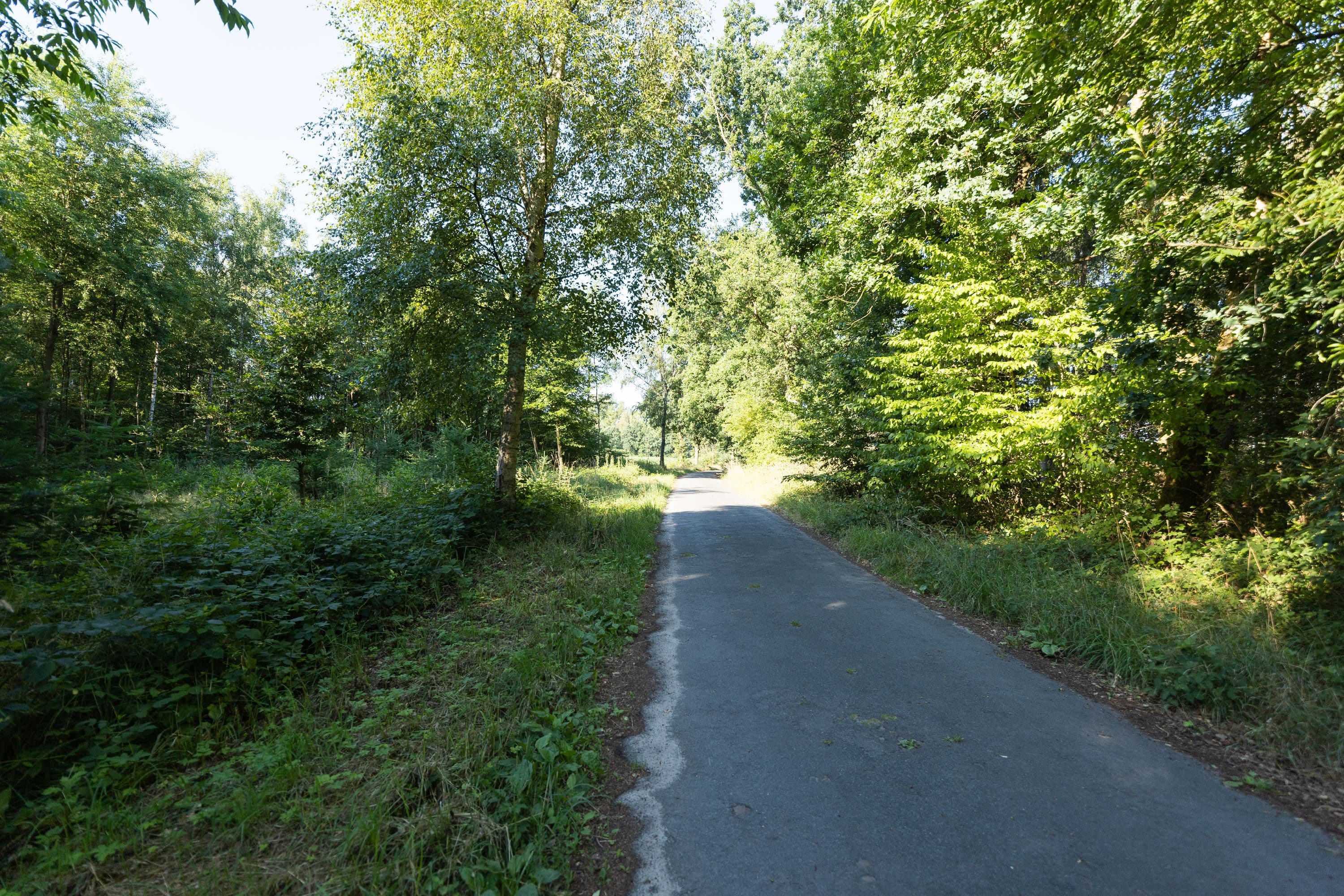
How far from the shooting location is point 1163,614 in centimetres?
489

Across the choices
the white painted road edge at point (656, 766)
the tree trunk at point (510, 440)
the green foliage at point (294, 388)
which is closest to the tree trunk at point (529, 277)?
the tree trunk at point (510, 440)

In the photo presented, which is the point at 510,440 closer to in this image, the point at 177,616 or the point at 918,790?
the point at 177,616

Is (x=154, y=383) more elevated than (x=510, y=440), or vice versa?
(x=154, y=383)

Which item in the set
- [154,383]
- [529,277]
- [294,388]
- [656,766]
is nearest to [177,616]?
[656,766]

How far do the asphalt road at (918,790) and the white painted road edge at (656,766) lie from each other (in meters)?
0.01

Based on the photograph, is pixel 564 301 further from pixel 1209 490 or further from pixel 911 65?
pixel 1209 490

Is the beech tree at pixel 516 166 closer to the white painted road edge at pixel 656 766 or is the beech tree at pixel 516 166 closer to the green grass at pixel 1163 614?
the white painted road edge at pixel 656 766

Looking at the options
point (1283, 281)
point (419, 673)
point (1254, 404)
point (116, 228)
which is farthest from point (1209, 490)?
point (116, 228)

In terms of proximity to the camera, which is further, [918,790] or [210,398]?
[210,398]

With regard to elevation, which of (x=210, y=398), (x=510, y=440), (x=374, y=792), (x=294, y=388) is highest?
(x=210, y=398)

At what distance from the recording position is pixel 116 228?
52.6ft

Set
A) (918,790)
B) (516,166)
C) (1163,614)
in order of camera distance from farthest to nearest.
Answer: (516,166)
(1163,614)
(918,790)

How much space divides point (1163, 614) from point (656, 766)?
4.97m

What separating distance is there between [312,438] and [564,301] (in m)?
6.18
